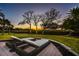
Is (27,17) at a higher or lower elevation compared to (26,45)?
higher

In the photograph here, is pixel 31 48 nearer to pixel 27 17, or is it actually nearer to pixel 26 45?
pixel 26 45

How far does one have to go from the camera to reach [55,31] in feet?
5.22

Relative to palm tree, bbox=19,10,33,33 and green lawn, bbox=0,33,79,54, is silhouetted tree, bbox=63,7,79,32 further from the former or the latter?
palm tree, bbox=19,10,33,33

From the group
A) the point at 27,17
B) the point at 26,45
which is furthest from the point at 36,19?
the point at 26,45

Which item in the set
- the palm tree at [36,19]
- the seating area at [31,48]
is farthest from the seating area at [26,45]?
the palm tree at [36,19]

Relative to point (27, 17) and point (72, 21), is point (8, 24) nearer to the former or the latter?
point (27, 17)

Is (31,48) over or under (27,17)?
under

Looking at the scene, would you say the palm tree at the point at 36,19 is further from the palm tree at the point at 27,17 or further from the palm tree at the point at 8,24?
the palm tree at the point at 8,24

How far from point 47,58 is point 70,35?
11.4 inches

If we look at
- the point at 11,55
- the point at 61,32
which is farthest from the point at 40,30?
the point at 11,55

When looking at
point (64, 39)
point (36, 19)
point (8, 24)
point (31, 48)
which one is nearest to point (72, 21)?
point (64, 39)

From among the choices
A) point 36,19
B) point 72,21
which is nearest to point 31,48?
point 36,19

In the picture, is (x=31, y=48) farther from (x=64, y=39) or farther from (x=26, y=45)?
(x=64, y=39)

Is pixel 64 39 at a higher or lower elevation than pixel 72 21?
lower
